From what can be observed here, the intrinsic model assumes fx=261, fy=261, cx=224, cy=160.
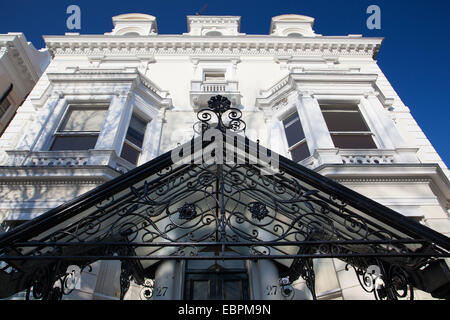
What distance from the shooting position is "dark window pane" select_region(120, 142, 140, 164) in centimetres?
785

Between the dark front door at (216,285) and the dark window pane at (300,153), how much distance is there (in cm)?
368

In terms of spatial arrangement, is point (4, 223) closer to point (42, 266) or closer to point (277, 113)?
point (42, 266)

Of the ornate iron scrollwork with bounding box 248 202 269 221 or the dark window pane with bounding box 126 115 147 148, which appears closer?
the ornate iron scrollwork with bounding box 248 202 269 221

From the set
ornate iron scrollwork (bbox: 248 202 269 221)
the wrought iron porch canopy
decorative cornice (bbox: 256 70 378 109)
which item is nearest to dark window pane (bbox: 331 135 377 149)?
decorative cornice (bbox: 256 70 378 109)

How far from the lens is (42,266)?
305 cm

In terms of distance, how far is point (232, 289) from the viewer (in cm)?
547

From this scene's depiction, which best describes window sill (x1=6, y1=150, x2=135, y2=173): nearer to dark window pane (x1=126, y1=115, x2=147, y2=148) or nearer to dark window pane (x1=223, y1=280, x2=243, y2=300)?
dark window pane (x1=126, y1=115, x2=147, y2=148)

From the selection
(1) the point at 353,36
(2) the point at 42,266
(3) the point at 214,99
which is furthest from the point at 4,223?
(1) the point at 353,36

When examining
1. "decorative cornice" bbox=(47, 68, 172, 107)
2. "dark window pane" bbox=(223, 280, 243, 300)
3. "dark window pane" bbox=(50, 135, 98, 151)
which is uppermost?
"decorative cornice" bbox=(47, 68, 172, 107)

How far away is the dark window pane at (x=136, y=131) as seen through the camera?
8419 millimetres

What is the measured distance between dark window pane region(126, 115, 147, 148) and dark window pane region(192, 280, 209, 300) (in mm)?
4748

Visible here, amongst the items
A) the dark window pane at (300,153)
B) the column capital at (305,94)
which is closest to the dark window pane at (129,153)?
the dark window pane at (300,153)
